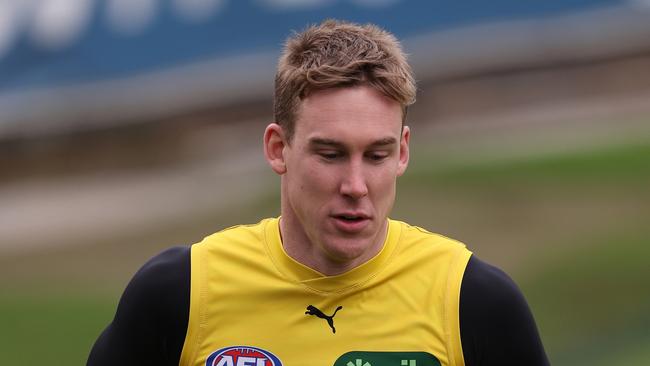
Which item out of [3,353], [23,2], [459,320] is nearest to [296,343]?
[459,320]

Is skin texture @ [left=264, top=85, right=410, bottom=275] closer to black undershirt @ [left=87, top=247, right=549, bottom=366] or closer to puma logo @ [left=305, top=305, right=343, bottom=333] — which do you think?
puma logo @ [left=305, top=305, right=343, bottom=333]

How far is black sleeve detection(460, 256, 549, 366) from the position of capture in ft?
12.4

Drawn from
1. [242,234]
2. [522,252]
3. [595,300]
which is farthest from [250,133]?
[242,234]

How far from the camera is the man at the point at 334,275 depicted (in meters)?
3.72

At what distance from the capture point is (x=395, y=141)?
374 cm

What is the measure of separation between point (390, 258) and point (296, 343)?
0.41 meters

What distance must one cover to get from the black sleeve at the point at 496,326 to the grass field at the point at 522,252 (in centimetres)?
582

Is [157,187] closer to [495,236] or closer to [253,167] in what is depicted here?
[253,167]

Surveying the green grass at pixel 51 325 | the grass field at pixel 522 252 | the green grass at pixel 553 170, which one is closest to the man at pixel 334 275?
the grass field at pixel 522 252

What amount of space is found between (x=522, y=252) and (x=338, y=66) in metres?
8.04

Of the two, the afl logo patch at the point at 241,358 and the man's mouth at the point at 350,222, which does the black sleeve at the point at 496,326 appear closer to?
the man's mouth at the point at 350,222

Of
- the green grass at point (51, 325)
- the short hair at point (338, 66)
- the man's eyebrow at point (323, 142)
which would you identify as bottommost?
the green grass at point (51, 325)

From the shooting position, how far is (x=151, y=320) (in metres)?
3.91

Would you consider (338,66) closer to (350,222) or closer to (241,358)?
(350,222)
